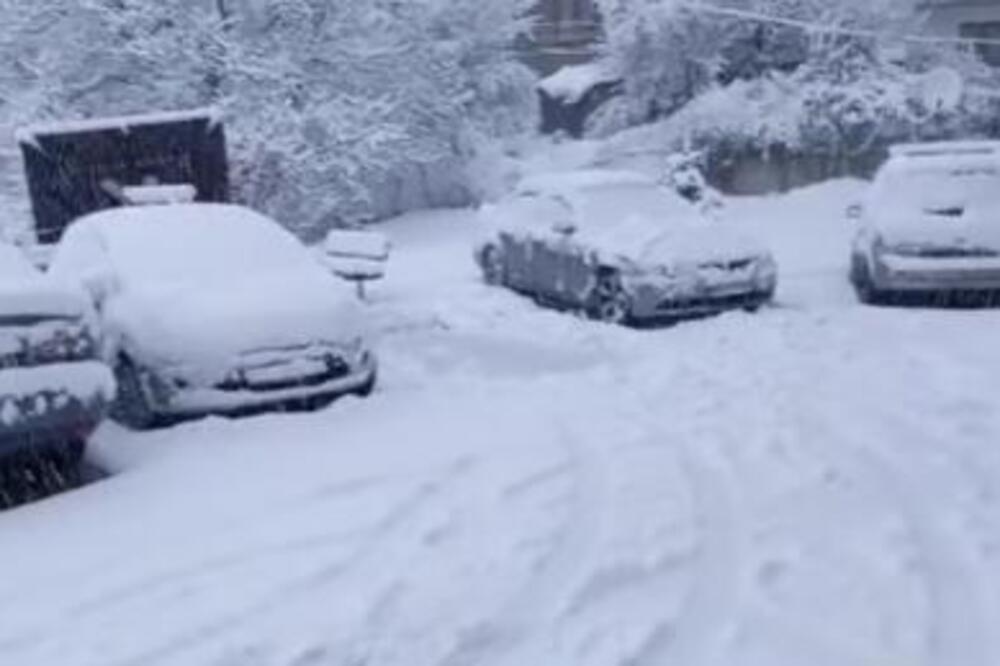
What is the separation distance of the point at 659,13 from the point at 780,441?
2137 cm

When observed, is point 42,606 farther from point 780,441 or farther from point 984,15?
point 984,15

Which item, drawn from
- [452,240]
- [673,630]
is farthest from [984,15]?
[673,630]

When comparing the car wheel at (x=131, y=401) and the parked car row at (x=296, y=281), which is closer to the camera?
the parked car row at (x=296, y=281)

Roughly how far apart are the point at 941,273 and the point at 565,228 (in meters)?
3.84

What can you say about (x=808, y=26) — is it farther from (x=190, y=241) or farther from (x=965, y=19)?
(x=190, y=241)

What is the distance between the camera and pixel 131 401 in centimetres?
884

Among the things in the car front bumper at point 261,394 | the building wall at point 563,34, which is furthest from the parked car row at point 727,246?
the building wall at point 563,34

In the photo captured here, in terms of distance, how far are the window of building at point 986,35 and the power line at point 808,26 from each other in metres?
2.20

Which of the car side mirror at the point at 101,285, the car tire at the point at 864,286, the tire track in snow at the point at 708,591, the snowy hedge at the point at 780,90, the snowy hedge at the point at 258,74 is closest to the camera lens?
the tire track in snow at the point at 708,591

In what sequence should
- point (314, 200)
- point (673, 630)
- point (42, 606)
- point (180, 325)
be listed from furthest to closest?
1. point (314, 200)
2. point (180, 325)
3. point (42, 606)
4. point (673, 630)

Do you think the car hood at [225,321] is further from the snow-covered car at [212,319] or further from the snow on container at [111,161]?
the snow on container at [111,161]

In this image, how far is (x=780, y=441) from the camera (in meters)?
7.82

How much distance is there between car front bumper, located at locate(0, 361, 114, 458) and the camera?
22.6 feet

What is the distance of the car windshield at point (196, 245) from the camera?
9.30 metres
